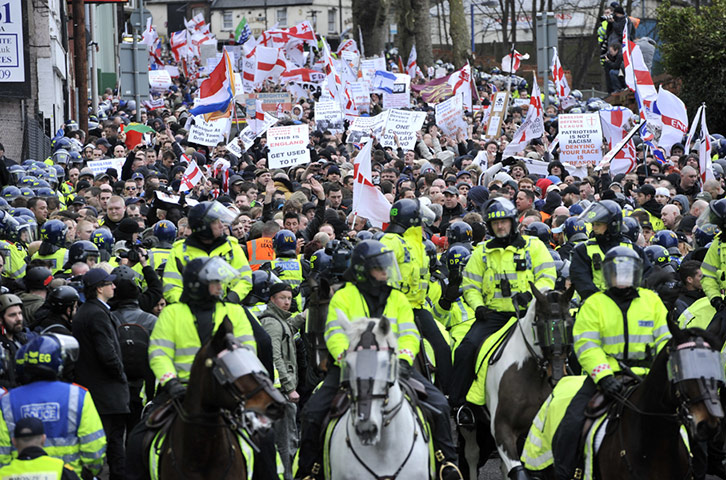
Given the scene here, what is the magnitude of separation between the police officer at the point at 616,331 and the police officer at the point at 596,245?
1879 millimetres

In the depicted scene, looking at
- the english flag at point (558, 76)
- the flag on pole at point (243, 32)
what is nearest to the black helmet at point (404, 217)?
the english flag at point (558, 76)

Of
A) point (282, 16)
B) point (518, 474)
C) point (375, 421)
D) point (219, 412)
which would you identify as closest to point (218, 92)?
point (518, 474)

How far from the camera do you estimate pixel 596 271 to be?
423 inches

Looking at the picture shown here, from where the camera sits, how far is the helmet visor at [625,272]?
28.6 feet

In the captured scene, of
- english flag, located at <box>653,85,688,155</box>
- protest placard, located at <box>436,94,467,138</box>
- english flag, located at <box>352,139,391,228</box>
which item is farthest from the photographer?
protest placard, located at <box>436,94,467,138</box>

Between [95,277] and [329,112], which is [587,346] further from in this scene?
[329,112]

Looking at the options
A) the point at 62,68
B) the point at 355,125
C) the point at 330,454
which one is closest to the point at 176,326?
the point at 330,454

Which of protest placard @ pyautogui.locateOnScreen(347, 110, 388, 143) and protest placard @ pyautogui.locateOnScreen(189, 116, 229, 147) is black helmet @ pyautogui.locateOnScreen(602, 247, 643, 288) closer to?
protest placard @ pyautogui.locateOnScreen(189, 116, 229, 147)

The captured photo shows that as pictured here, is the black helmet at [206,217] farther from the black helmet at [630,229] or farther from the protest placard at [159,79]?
the protest placard at [159,79]

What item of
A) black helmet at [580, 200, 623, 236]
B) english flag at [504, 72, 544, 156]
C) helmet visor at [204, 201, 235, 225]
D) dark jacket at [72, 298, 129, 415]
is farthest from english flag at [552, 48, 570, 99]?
helmet visor at [204, 201, 235, 225]

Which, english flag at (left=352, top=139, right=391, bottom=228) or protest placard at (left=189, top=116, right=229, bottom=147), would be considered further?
protest placard at (left=189, top=116, right=229, bottom=147)

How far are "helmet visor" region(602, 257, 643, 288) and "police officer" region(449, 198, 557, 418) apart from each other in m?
2.26

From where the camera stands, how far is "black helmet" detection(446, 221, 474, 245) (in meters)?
14.4

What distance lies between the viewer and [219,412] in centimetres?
751
